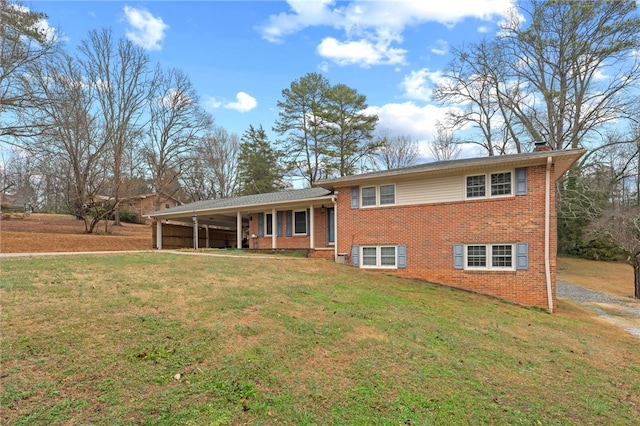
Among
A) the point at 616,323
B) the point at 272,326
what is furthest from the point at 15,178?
the point at 616,323

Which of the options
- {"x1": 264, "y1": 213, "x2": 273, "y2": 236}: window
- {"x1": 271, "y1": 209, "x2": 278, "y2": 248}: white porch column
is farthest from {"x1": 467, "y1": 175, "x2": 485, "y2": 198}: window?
{"x1": 264, "y1": 213, "x2": 273, "y2": 236}: window

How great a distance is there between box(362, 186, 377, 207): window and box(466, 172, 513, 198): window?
358 cm

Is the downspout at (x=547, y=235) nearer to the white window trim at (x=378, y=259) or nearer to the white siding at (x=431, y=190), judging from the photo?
the white siding at (x=431, y=190)

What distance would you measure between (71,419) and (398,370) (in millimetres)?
3627

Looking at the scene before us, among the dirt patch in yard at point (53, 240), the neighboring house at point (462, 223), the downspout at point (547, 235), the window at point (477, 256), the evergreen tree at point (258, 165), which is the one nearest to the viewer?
the downspout at point (547, 235)

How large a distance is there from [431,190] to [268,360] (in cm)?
1018

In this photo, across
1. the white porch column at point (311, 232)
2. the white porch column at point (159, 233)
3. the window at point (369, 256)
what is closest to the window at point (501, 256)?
the window at point (369, 256)

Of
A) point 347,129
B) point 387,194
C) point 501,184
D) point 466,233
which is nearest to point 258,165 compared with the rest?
point 347,129

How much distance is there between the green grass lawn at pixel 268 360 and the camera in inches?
131

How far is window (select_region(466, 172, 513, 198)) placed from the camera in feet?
38.3

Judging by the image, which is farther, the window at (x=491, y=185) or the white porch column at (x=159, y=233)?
the white porch column at (x=159, y=233)

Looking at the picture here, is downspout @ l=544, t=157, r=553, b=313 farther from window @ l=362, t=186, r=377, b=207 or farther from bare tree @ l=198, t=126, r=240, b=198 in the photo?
bare tree @ l=198, t=126, r=240, b=198

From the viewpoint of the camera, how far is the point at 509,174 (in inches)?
458

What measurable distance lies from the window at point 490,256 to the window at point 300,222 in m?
8.04
